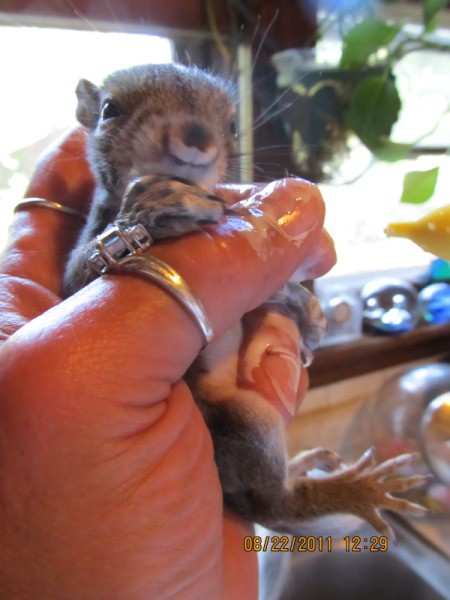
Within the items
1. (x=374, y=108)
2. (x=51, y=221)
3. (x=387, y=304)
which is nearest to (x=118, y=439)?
(x=51, y=221)

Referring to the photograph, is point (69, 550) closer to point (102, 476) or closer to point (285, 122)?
point (102, 476)

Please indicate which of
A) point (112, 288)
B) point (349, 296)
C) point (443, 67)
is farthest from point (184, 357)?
point (443, 67)

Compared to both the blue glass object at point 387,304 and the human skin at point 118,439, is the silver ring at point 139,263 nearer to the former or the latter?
the human skin at point 118,439

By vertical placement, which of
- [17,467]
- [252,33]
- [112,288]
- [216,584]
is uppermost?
[252,33]

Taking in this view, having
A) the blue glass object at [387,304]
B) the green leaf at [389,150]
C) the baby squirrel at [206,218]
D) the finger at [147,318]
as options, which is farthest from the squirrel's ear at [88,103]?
the blue glass object at [387,304]

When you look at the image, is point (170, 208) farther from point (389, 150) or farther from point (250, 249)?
point (389, 150)
